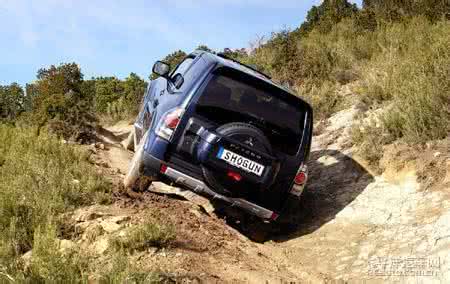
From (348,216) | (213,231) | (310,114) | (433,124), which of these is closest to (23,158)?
(213,231)

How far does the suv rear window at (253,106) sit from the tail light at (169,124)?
23cm

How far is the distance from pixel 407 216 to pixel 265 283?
2.18 metres

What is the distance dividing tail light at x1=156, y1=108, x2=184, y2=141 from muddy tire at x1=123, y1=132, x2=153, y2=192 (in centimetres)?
38

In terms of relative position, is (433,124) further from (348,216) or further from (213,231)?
(213,231)

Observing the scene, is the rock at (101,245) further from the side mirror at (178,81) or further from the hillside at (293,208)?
the side mirror at (178,81)

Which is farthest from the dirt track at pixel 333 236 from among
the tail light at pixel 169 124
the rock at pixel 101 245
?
the tail light at pixel 169 124

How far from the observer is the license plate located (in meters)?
5.38

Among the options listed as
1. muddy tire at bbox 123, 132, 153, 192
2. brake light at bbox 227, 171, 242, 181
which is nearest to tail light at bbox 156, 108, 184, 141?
muddy tire at bbox 123, 132, 153, 192

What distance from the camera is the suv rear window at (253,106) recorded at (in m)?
5.66

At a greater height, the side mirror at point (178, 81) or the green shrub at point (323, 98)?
the green shrub at point (323, 98)

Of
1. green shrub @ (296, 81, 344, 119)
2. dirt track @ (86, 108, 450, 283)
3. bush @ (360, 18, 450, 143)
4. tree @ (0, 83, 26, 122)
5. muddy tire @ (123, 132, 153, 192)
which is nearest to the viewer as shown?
dirt track @ (86, 108, 450, 283)

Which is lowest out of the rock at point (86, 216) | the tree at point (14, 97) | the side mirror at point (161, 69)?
the rock at point (86, 216)

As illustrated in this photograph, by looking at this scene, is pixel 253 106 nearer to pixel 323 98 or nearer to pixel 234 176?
pixel 234 176

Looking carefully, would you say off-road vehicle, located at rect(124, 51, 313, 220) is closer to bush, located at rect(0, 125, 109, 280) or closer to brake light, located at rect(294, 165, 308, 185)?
brake light, located at rect(294, 165, 308, 185)
